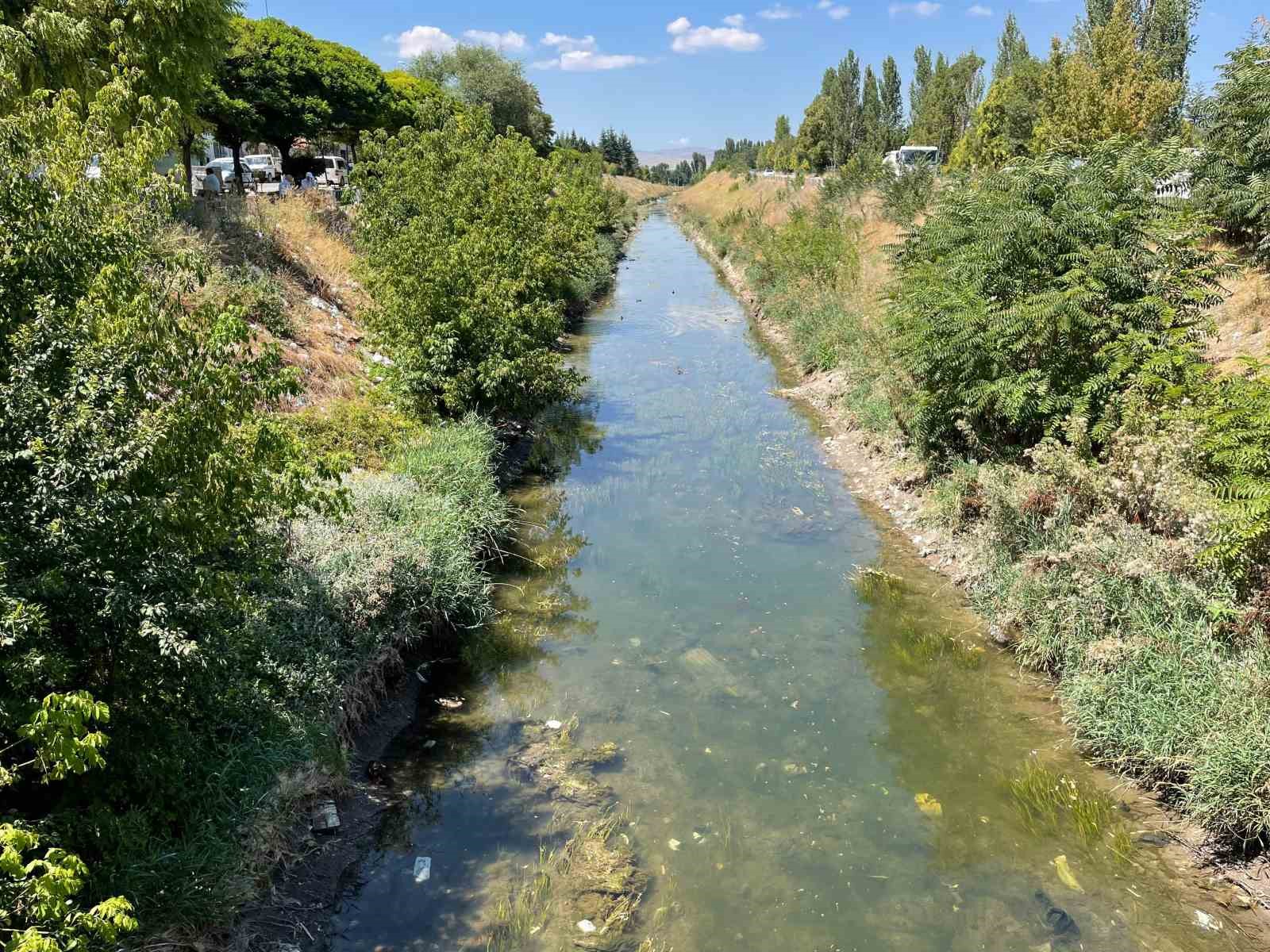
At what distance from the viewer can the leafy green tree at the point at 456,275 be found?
591 inches

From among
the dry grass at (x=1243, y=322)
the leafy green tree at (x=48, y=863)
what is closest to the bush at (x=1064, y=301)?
the dry grass at (x=1243, y=322)

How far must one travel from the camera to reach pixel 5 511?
14.6 feet

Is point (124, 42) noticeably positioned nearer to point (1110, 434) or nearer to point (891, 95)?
point (1110, 434)

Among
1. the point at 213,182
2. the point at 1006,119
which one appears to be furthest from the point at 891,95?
the point at 213,182

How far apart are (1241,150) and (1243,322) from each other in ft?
14.6

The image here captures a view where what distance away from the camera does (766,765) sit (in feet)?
27.5

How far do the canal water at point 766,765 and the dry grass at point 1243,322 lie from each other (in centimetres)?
610

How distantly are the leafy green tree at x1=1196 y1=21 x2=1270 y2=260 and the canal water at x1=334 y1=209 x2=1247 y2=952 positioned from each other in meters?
9.33

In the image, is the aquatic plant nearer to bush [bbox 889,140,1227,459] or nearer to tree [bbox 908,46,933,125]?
bush [bbox 889,140,1227,459]

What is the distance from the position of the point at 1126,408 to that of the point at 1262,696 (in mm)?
3856

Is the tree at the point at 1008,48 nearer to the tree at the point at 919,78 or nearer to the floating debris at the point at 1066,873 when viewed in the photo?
the tree at the point at 919,78

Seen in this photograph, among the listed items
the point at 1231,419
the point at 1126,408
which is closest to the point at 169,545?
the point at 1231,419

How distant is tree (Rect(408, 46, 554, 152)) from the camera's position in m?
64.9

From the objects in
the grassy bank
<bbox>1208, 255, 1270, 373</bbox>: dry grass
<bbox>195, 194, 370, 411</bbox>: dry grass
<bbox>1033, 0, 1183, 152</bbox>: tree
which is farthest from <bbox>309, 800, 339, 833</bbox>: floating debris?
<bbox>1033, 0, 1183, 152</bbox>: tree
